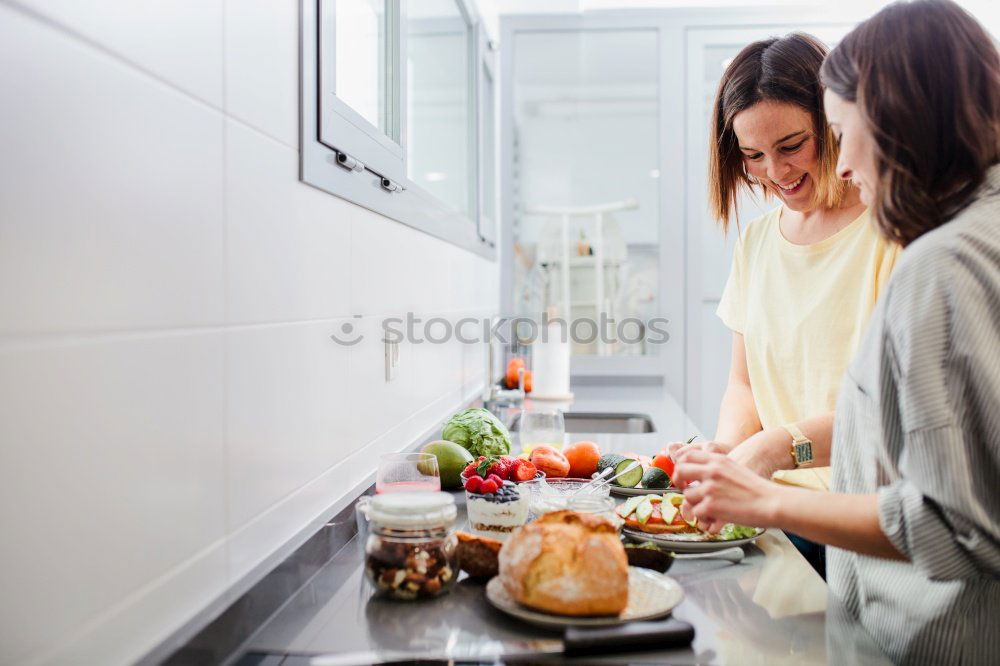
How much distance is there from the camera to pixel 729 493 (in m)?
0.87

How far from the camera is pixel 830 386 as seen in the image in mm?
1410

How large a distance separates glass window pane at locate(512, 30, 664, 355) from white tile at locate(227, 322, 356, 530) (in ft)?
7.15

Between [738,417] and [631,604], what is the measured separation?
33.7 inches

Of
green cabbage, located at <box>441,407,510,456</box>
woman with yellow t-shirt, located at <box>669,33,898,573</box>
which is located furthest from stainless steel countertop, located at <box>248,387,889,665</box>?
green cabbage, located at <box>441,407,510,456</box>

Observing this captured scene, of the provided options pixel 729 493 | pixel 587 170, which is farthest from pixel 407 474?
pixel 587 170

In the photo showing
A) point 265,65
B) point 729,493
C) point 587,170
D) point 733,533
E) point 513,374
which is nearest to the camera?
point 729,493

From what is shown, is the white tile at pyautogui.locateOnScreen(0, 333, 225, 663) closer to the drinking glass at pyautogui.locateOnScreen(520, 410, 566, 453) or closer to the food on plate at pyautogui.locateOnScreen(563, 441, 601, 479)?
the food on plate at pyautogui.locateOnScreen(563, 441, 601, 479)

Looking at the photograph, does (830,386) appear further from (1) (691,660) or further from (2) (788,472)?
(1) (691,660)

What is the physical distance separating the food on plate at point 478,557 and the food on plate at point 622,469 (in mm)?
484

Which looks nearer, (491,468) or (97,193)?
(97,193)

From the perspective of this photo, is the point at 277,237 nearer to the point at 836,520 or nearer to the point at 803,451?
the point at 836,520

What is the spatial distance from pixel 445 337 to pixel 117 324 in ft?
5.07

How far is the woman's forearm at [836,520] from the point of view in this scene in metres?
0.75

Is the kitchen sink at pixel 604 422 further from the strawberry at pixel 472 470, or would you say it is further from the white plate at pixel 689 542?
the white plate at pixel 689 542
